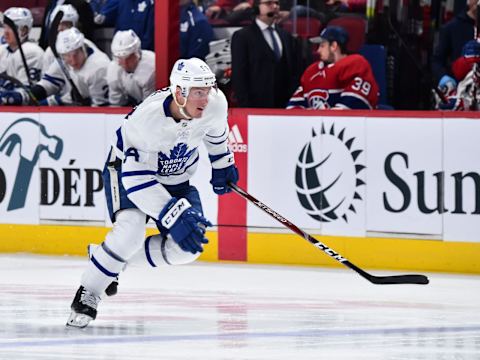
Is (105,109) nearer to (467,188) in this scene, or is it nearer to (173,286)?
(173,286)

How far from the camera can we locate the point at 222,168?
705cm

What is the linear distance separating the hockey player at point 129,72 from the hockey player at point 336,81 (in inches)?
42.0

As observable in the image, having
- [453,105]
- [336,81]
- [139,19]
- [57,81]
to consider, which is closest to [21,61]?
[57,81]

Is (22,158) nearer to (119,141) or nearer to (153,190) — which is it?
(119,141)

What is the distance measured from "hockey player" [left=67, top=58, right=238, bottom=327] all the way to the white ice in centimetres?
27

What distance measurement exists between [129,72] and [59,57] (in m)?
0.74

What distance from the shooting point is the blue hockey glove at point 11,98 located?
10.2m

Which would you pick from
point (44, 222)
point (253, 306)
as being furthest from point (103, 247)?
point (44, 222)

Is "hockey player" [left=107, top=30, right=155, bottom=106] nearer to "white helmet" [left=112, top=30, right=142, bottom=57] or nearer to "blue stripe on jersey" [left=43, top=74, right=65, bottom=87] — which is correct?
"white helmet" [left=112, top=30, right=142, bottom=57]

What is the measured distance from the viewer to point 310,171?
8938mm

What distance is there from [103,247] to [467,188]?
2933 mm

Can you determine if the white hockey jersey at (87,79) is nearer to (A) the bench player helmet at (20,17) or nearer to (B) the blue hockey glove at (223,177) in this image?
(A) the bench player helmet at (20,17)

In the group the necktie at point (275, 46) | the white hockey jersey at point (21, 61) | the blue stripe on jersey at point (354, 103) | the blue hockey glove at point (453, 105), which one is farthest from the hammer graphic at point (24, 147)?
the blue hockey glove at point (453, 105)

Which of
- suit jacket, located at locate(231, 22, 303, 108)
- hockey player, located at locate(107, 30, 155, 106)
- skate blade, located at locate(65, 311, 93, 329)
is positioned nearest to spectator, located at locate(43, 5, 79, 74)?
hockey player, located at locate(107, 30, 155, 106)
